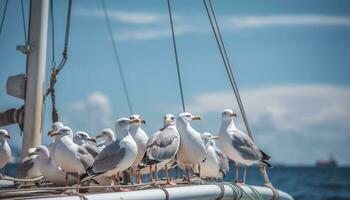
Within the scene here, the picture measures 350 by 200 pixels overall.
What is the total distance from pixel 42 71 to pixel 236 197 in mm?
3648

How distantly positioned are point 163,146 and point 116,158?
83 centimetres

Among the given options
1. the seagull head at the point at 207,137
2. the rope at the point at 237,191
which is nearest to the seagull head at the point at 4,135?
the seagull head at the point at 207,137

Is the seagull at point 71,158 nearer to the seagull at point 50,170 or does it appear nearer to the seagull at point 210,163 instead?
the seagull at point 50,170

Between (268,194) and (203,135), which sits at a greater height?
(203,135)

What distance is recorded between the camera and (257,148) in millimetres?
10836

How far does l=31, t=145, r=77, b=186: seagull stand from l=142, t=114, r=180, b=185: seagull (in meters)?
1.03

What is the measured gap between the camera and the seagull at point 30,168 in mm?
10281

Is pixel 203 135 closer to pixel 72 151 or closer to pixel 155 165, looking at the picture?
pixel 155 165

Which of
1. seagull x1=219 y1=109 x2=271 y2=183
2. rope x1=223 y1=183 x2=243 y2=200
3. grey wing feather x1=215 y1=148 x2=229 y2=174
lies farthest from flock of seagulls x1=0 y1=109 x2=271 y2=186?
rope x1=223 y1=183 x2=243 y2=200

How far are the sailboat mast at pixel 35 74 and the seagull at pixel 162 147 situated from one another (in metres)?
2.14

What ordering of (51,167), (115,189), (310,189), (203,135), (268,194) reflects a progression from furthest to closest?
(310,189) < (203,135) < (268,194) < (51,167) < (115,189)

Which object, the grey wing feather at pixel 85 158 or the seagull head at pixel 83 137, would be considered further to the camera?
the seagull head at pixel 83 137

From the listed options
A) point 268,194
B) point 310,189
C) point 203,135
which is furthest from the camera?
point 310,189

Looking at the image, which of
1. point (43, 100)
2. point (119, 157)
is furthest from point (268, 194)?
point (43, 100)
